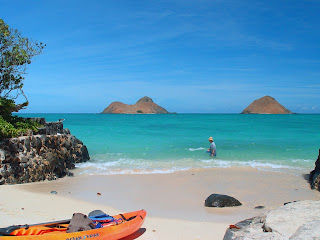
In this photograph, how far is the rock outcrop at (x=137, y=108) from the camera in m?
176

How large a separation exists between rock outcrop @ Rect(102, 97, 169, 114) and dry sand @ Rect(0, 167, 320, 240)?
540 feet

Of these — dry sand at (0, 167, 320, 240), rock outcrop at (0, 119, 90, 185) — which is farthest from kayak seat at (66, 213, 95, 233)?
rock outcrop at (0, 119, 90, 185)

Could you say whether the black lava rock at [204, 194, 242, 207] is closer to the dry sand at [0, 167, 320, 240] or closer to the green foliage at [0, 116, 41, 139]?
the dry sand at [0, 167, 320, 240]

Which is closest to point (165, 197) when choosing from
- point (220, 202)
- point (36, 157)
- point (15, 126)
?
point (220, 202)

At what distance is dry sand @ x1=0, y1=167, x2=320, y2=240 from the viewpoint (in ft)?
21.6

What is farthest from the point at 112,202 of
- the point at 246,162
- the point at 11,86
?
the point at 246,162

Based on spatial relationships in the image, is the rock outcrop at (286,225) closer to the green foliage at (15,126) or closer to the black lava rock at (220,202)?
the black lava rock at (220,202)

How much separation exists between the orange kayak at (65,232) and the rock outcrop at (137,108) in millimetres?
170384

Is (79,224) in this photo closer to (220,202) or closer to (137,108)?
(220,202)

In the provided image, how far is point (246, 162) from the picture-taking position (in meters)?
15.9

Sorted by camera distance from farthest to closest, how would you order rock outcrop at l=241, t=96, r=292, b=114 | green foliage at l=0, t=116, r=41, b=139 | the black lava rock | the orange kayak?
rock outcrop at l=241, t=96, r=292, b=114
green foliage at l=0, t=116, r=41, b=139
the black lava rock
the orange kayak

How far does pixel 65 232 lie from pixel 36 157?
23.5 ft

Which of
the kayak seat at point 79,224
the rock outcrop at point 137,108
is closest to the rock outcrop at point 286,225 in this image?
the kayak seat at point 79,224

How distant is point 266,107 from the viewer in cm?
17150
